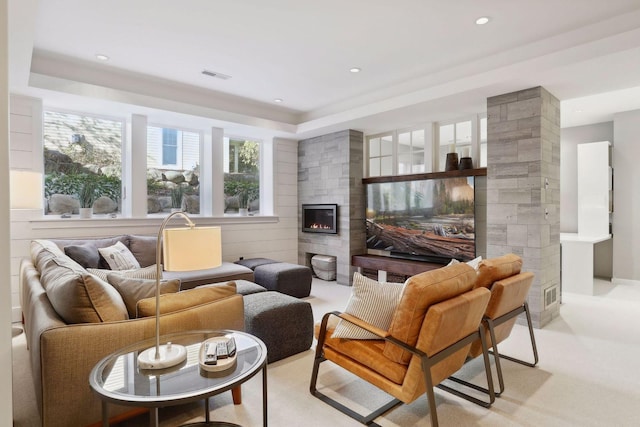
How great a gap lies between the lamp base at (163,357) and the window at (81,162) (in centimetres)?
371

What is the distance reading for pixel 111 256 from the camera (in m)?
3.98

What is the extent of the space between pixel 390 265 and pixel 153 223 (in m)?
3.44

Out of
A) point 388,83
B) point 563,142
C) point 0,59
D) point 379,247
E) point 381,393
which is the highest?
point 388,83

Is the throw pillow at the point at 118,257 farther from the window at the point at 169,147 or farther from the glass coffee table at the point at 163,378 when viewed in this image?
the glass coffee table at the point at 163,378

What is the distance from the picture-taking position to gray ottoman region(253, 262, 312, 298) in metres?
4.56

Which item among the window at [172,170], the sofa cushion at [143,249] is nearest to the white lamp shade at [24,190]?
the sofa cushion at [143,249]

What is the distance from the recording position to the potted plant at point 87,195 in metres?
4.62

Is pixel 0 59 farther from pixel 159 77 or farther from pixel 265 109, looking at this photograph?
pixel 265 109

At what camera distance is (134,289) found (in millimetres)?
2115

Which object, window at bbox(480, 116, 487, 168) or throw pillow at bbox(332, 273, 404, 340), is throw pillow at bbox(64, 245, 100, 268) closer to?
throw pillow at bbox(332, 273, 404, 340)

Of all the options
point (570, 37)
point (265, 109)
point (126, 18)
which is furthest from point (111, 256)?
point (570, 37)

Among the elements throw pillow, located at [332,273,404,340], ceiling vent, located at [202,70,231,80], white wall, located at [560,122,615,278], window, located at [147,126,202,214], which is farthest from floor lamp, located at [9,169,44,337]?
white wall, located at [560,122,615,278]

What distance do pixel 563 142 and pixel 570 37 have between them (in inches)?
155

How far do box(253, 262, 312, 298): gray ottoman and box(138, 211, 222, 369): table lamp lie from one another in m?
2.77
